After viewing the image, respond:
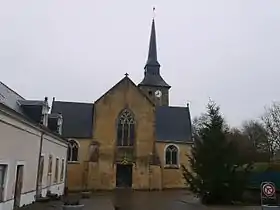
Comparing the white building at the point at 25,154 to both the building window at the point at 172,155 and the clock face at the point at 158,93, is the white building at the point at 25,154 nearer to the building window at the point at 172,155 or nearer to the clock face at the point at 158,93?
the building window at the point at 172,155

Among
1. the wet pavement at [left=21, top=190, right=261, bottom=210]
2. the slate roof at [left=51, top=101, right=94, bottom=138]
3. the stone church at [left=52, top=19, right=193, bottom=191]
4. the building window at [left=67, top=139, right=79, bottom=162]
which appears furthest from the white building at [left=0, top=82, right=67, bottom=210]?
the slate roof at [left=51, top=101, right=94, bottom=138]

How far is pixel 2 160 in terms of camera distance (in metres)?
14.8

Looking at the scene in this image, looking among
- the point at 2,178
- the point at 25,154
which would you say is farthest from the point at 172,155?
the point at 2,178

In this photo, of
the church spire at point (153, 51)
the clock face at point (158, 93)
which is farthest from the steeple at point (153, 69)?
the clock face at point (158, 93)

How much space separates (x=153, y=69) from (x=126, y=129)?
20.5 meters

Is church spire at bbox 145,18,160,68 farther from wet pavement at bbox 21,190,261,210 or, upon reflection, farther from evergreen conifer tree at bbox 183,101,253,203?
evergreen conifer tree at bbox 183,101,253,203

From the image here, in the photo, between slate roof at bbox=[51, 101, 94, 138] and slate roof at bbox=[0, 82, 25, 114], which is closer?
slate roof at bbox=[0, 82, 25, 114]

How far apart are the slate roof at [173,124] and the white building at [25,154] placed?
16.4 m

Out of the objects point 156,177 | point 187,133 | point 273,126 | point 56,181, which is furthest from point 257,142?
point 56,181

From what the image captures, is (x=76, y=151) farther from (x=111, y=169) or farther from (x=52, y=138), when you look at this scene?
(x=52, y=138)

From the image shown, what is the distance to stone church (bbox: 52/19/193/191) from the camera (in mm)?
40031

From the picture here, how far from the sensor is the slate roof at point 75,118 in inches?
1630

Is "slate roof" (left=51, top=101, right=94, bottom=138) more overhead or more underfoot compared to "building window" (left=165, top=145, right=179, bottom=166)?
more overhead

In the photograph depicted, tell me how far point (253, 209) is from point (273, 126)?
34026mm
